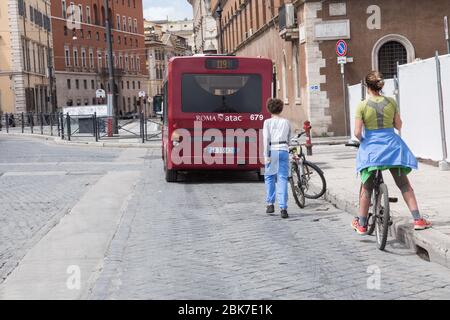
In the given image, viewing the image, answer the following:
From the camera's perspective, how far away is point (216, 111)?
599 inches

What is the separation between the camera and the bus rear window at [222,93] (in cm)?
1524

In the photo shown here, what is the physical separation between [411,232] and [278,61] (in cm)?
2921

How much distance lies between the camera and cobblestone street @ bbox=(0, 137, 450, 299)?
6.24m

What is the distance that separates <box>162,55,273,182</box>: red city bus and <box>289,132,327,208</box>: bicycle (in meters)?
3.19

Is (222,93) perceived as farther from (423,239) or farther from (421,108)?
(423,239)

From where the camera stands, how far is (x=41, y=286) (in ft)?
21.1

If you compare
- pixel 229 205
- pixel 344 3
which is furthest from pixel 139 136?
pixel 229 205

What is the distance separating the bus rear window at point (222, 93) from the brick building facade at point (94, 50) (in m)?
70.2

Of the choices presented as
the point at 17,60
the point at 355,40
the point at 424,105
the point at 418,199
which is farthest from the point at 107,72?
the point at 418,199

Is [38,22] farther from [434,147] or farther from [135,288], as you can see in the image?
[135,288]

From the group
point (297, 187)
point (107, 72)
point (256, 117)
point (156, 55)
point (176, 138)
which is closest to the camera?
point (297, 187)

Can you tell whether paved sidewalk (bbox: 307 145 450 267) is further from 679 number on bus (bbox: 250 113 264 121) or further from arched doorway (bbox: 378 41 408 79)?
arched doorway (bbox: 378 41 408 79)

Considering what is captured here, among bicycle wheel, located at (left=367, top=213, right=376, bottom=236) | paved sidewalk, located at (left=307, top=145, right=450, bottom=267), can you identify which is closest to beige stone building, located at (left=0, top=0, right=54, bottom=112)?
paved sidewalk, located at (left=307, top=145, right=450, bottom=267)

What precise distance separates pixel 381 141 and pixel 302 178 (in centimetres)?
378
